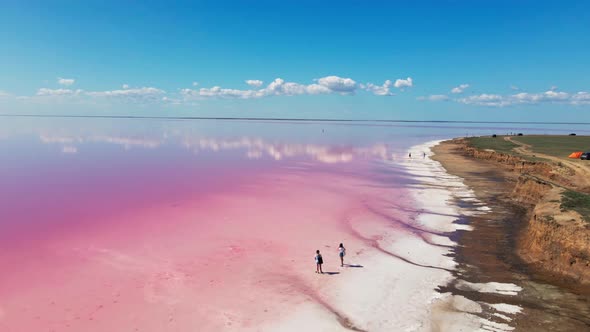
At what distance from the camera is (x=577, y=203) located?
86.3 feet

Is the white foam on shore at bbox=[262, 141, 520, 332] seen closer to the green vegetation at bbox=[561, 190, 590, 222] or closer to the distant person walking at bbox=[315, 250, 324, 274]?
the distant person walking at bbox=[315, 250, 324, 274]

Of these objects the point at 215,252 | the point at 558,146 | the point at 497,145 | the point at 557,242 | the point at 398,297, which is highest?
the point at 558,146

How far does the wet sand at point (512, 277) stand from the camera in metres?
16.3

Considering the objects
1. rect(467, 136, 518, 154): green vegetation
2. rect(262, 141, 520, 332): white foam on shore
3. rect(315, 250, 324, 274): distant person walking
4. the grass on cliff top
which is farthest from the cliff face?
rect(467, 136, 518, 154): green vegetation

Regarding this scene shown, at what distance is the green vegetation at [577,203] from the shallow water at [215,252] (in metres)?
8.06

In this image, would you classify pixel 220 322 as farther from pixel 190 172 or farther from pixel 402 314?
pixel 190 172

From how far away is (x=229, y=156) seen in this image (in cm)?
7894

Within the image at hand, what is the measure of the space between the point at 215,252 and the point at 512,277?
18083mm

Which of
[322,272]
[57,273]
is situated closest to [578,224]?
[322,272]

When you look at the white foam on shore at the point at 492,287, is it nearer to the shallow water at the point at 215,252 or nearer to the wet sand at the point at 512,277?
the wet sand at the point at 512,277

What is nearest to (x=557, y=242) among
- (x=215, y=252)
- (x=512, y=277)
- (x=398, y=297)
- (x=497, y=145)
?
(x=512, y=277)

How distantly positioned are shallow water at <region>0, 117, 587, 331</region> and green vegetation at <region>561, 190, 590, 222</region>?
26.4ft

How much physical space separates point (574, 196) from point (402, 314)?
2036 centimetres

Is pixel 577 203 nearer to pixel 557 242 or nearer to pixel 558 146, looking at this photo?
pixel 557 242
